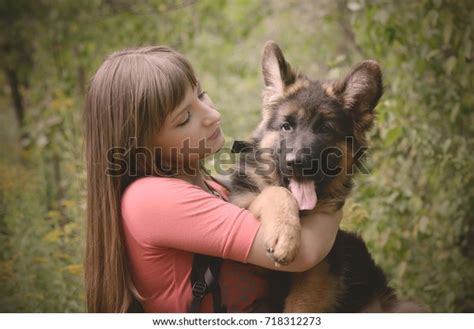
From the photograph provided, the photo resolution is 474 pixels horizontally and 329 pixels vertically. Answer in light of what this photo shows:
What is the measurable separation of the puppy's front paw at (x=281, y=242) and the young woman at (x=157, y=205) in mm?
34

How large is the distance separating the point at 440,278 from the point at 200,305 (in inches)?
103

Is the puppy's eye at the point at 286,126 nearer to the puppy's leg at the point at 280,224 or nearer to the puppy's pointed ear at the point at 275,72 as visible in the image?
the puppy's pointed ear at the point at 275,72

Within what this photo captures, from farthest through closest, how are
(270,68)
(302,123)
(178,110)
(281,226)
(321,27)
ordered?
(321,27) < (270,68) < (302,123) < (178,110) < (281,226)

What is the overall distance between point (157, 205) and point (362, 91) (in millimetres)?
1246

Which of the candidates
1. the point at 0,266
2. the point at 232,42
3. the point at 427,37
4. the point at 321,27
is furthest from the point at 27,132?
the point at 427,37

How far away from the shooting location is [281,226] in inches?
85.4

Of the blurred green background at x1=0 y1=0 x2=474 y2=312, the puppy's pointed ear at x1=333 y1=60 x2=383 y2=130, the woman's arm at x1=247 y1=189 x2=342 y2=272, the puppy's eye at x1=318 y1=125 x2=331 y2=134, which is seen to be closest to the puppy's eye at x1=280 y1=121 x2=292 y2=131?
the puppy's eye at x1=318 y1=125 x2=331 y2=134

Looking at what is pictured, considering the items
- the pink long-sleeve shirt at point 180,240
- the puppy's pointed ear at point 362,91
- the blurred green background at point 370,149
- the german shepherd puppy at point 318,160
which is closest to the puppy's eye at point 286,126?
the german shepherd puppy at point 318,160

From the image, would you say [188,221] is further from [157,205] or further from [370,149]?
[370,149]

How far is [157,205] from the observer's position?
7.07 ft

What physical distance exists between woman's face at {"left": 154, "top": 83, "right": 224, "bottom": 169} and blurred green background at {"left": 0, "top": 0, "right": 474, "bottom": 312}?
69.0 inches

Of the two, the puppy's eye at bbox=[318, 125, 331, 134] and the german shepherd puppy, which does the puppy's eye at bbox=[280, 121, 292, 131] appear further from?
the puppy's eye at bbox=[318, 125, 331, 134]

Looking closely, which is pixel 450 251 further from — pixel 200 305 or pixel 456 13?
pixel 200 305

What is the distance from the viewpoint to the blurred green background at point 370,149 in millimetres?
3871
